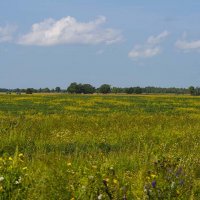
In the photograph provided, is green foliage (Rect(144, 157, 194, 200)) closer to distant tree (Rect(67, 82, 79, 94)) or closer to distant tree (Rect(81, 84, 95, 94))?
distant tree (Rect(81, 84, 95, 94))

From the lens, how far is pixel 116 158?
8164 millimetres

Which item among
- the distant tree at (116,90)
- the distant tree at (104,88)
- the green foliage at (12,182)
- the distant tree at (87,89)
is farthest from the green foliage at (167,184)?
the distant tree at (116,90)

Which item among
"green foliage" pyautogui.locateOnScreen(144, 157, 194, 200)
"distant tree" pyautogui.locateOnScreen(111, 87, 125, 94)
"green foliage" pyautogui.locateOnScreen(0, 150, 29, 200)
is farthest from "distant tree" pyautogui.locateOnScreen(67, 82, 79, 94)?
"green foliage" pyautogui.locateOnScreen(0, 150, 29, 200)

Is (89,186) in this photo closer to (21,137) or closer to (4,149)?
(4,149)

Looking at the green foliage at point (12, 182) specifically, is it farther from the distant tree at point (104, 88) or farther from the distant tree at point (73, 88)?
the distant tree at point (104, 88)

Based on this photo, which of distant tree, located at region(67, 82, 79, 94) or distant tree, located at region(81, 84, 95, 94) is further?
distant tree, located at region(81, 84, 95, 94)

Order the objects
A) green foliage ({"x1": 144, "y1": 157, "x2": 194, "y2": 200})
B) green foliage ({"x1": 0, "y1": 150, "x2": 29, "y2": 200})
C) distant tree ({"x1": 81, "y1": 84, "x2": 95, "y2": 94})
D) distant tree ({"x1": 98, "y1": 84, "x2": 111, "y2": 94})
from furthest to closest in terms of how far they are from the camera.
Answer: distant tree ({"x1": 98, "y1": 84, "x2": 111, "y2": 94})
distant tree ({"x1": 81, "y1": 84, "x2": 95, "y2": 94})
green foliage ({"x1": 0, "y1": 150, "x2": 29, "y2": 200})
green foliage ({"x1": 144, "y1": 157, "x2": 194, "y2": 200})

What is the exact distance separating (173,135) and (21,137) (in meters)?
4.87

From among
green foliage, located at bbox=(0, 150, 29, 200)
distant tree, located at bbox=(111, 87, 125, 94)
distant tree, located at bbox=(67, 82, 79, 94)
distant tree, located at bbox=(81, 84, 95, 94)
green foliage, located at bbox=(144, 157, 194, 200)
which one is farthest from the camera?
distant tree, located at bbox=(111, 87, 125, 94)

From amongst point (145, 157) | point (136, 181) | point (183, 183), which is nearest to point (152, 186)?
point (183, 183)

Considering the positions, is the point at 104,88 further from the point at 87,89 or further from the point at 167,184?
the point at 167,184

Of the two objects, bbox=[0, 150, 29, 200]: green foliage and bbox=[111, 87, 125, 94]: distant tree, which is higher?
bbox=[111, 87, 125, 94]: distant tree

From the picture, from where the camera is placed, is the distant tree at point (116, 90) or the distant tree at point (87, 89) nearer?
the distant tree at point (87, 89)

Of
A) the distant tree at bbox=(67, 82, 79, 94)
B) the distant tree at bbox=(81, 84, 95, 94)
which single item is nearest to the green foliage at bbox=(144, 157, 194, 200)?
the distant tree at bbox=(81, 84, 95, 94)
